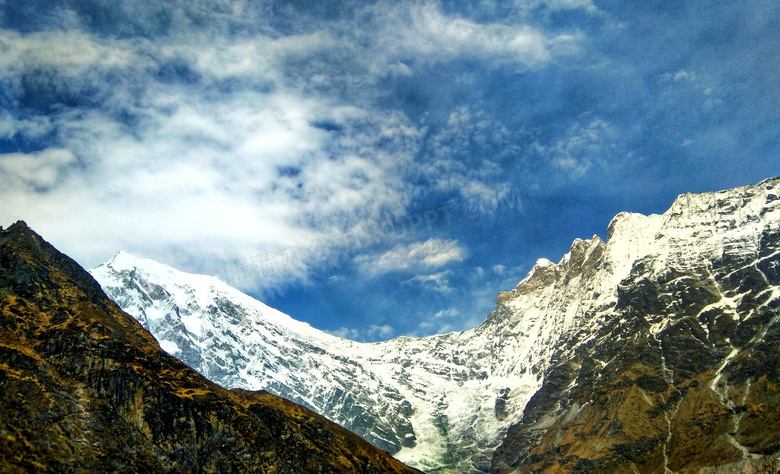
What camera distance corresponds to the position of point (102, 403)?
123 m

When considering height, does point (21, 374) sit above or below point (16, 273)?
below

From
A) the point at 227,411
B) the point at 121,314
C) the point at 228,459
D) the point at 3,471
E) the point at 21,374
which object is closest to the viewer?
the point at 3,471

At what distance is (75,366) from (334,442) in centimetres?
7533

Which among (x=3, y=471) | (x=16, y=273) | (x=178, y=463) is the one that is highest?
(x=16, y=273)

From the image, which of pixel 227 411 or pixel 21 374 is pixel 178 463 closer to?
pixel 227 411

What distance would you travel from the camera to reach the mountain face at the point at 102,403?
11006cm

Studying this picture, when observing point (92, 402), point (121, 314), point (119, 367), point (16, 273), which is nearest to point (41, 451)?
point (92, 402)

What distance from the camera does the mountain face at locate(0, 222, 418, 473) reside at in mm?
110062

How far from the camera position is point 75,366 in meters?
Answer: 127

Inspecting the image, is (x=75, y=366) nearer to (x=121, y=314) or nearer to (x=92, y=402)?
(x=92, y=402)

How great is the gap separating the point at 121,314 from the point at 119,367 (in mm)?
43282

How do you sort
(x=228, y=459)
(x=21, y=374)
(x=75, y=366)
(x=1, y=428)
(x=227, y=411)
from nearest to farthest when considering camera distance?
(x=1, y=428)
(x=21, y=374)
(x=75, y=366)
(x=228, y=459)
(x=227, y=411)

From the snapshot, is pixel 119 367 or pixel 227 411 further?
pixel 227 411

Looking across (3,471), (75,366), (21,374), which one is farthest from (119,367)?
(3,471)
